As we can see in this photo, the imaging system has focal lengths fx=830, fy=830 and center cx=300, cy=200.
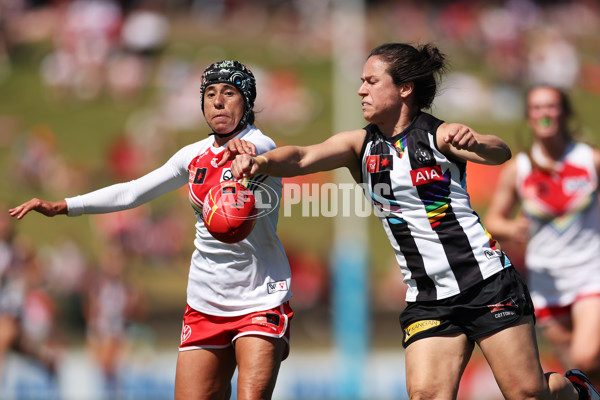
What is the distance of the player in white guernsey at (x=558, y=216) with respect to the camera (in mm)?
5656

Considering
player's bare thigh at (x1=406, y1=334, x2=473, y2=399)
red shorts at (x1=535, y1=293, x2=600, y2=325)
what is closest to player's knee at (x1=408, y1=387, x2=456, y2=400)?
player's bare thigh at (x1=406, y1=334, x2=473, y2=399)

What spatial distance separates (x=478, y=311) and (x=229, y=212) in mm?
1266

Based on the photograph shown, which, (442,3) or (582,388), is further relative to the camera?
(442,3)

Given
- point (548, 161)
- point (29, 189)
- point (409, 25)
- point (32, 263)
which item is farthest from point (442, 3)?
point (548, 161)

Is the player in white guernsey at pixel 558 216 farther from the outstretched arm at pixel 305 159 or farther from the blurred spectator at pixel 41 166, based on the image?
the blurred spectator at pixel 41 166

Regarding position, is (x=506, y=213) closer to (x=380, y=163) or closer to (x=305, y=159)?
(x=380, y=163)

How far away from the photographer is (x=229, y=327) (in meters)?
4.14

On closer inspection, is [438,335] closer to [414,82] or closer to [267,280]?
[267,280]

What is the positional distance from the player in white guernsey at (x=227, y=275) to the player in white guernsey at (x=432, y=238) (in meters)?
0.42

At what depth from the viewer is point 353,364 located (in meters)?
11.4

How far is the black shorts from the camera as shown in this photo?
3904 mm

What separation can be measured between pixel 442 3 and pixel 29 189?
9554mm

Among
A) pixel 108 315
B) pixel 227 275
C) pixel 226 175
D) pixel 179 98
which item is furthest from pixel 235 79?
pixel 179 98

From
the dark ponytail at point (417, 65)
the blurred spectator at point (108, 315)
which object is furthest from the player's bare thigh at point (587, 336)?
the blurred spectator at point (108, 315)
